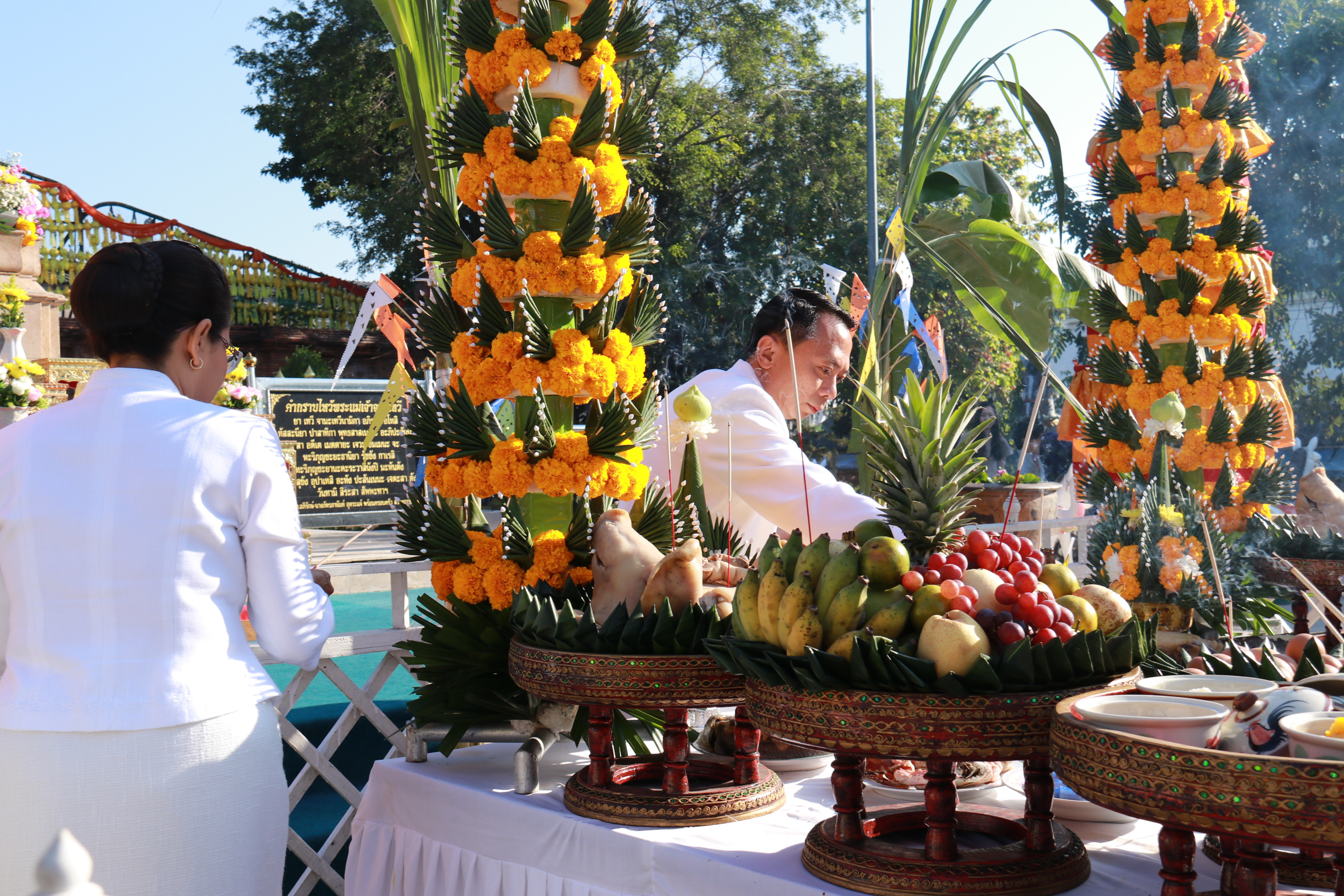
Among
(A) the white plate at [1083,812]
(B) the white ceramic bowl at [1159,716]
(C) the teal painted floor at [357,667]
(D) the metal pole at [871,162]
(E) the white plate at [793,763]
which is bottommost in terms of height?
(C) the teal painted floor at [357,667]

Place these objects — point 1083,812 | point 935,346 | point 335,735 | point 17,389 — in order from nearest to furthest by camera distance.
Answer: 1. point 1083,812
2. point 335,735
3. point 17,389
4. point 935,346

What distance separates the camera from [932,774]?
4.40 feet

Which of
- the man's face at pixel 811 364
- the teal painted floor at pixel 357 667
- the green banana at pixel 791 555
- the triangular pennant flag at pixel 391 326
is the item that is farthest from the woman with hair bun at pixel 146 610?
the triangular pennant flag at pixel 391 326

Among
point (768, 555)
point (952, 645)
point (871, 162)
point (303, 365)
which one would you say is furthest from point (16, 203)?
point (303, 365)

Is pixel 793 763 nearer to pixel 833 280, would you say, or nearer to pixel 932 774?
pixel 932 774

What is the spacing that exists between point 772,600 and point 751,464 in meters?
1.25

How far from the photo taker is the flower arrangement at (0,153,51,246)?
5.61m

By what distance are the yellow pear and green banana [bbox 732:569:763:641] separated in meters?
0.27

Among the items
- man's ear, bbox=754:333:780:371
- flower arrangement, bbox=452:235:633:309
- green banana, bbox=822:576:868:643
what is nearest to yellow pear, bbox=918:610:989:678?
green banana, bbox=822:576:868:643

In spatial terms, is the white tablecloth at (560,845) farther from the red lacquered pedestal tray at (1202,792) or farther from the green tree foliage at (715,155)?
the green tree foliage at (715,155)

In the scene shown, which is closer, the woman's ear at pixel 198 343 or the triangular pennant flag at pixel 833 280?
the woman's ear at pixel 198 343

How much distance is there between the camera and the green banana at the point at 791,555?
1.49m

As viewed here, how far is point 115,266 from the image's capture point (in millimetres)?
1670

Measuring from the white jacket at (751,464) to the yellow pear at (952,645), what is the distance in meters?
1.07
